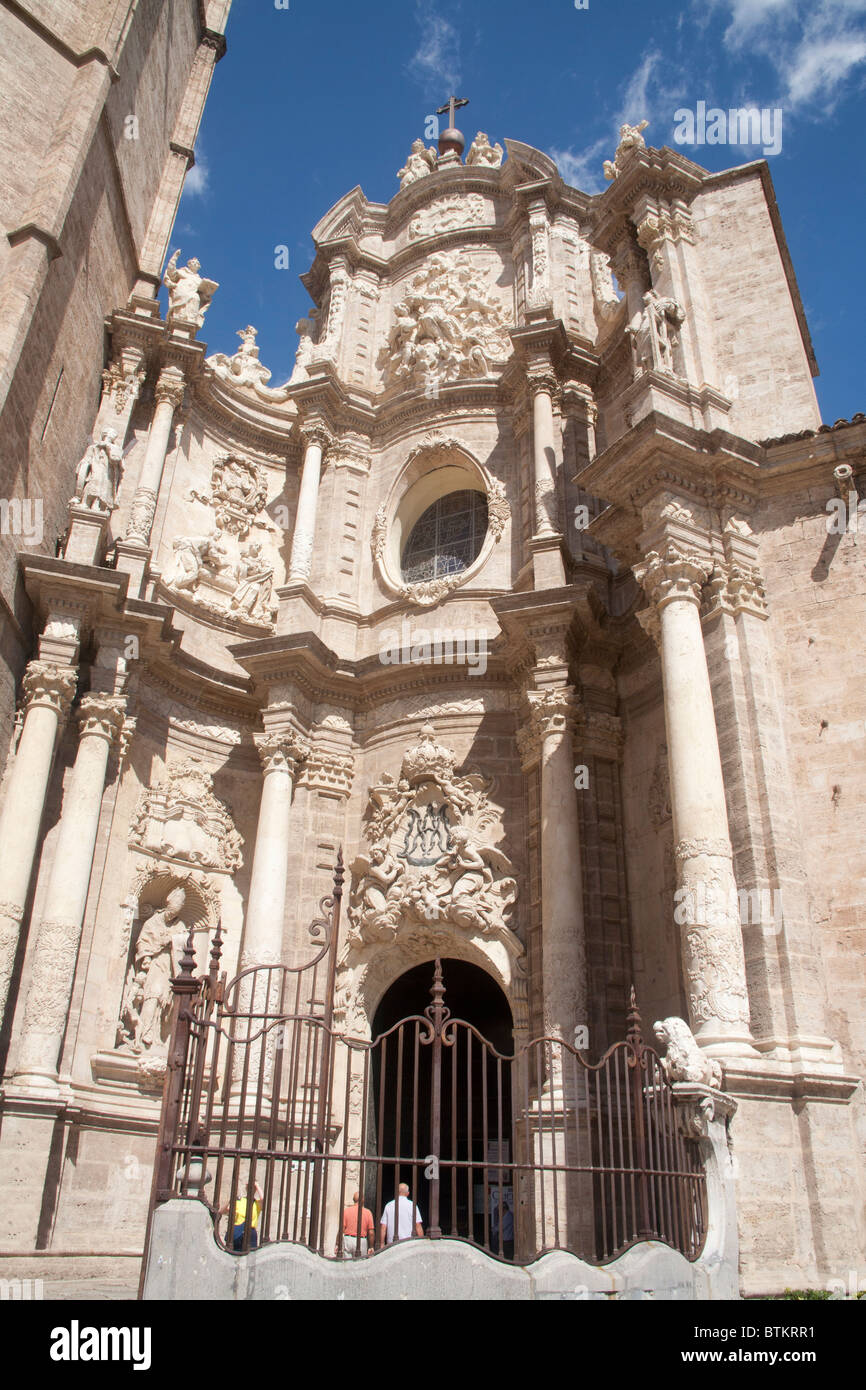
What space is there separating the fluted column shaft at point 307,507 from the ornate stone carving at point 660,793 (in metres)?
6.67

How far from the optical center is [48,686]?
13.3 metres

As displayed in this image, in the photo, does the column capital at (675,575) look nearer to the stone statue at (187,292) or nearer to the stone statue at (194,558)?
the stone statue at (194,558)

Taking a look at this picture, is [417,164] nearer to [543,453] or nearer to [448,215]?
[448,215]

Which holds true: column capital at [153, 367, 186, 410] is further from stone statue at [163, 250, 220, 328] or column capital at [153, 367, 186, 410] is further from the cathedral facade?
stone statue at [163, 250, 220, 328]

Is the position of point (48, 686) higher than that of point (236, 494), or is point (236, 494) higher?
point (236, 494)

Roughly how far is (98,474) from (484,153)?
39.1 ft

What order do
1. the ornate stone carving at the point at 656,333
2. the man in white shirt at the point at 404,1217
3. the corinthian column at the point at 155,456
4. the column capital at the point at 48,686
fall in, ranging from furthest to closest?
the corinthian column at the point at 155,456 → the column capital at the point at 48,686 → the ornate stone carving at the point at 656,333 → the man in white shirt at the point at 404,1217

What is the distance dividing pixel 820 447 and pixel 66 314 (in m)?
11.1

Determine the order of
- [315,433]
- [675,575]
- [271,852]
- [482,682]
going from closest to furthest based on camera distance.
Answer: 1. [675,575]
2. [271,852]
3. [482,682]
4. [315,433]

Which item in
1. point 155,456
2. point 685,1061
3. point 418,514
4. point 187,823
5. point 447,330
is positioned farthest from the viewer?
point 447,330

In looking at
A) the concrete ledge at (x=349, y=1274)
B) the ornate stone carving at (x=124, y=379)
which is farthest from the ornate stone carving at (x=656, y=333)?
the concrete ledge at (x=349, y=1274)

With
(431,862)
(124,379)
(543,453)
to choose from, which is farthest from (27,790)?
(543,453)

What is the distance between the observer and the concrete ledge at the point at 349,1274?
558 cm

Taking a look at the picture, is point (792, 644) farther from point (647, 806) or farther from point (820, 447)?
point (647, 806)
